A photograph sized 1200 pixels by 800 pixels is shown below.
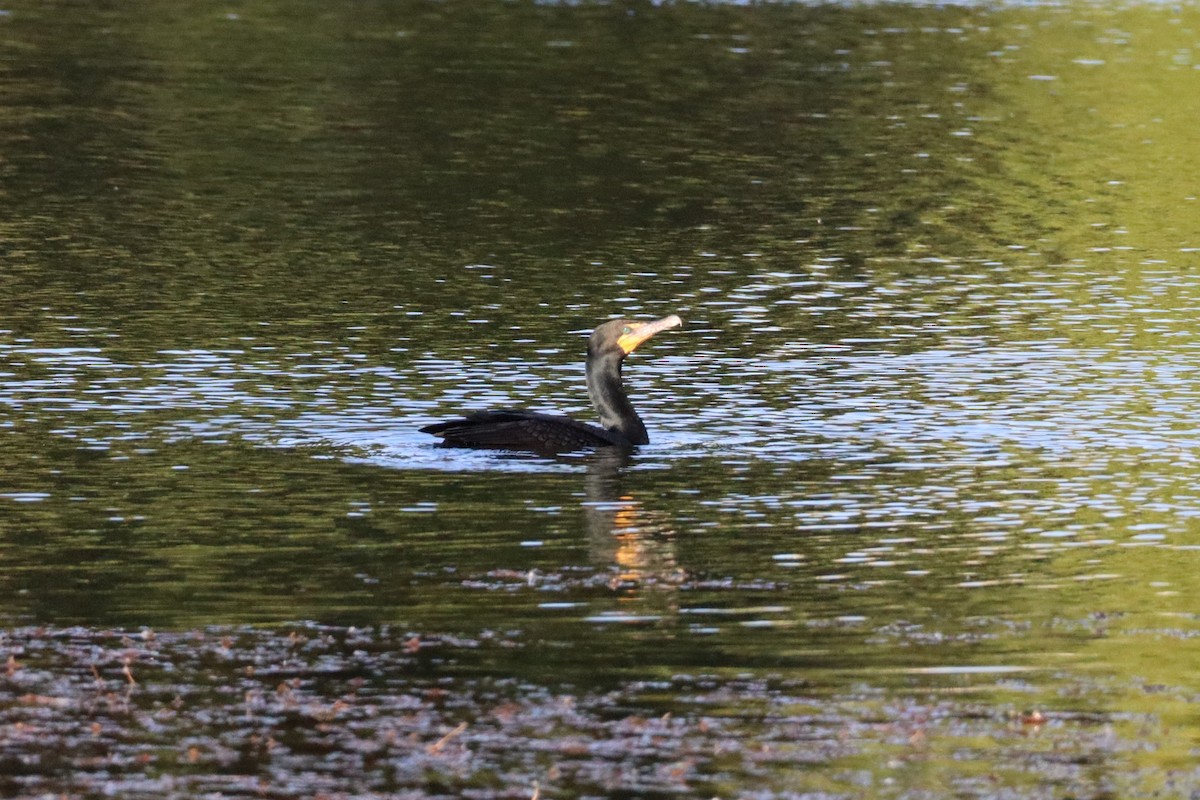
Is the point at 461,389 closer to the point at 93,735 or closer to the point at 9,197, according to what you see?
the point at 93,735

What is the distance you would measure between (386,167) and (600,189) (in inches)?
142

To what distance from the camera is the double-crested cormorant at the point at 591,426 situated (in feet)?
58.1

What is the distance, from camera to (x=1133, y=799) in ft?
31.9

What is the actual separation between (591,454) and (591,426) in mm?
236

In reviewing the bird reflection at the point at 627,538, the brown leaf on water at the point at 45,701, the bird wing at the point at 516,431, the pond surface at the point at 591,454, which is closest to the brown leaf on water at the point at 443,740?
the pond surface at the point at 591,454

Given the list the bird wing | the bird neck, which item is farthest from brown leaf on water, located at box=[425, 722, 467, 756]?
the bird neck

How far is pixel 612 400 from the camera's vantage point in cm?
1858

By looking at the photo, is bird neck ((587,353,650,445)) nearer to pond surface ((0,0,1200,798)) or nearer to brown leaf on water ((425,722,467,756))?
pond surface ((0,0,1200,798))

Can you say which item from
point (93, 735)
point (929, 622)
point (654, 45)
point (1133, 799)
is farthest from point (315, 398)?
point (654, 45)

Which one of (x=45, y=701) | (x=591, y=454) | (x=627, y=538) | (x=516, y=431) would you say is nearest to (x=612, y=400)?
(x=591, y=454)

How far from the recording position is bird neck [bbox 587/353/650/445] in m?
18.5

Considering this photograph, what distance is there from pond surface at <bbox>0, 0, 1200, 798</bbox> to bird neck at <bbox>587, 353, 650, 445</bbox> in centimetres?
29

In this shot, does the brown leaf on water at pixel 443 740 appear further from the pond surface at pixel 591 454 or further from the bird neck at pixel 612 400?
the bird neck at pixel 612 400

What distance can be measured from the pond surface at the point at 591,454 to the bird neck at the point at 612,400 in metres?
0.29
